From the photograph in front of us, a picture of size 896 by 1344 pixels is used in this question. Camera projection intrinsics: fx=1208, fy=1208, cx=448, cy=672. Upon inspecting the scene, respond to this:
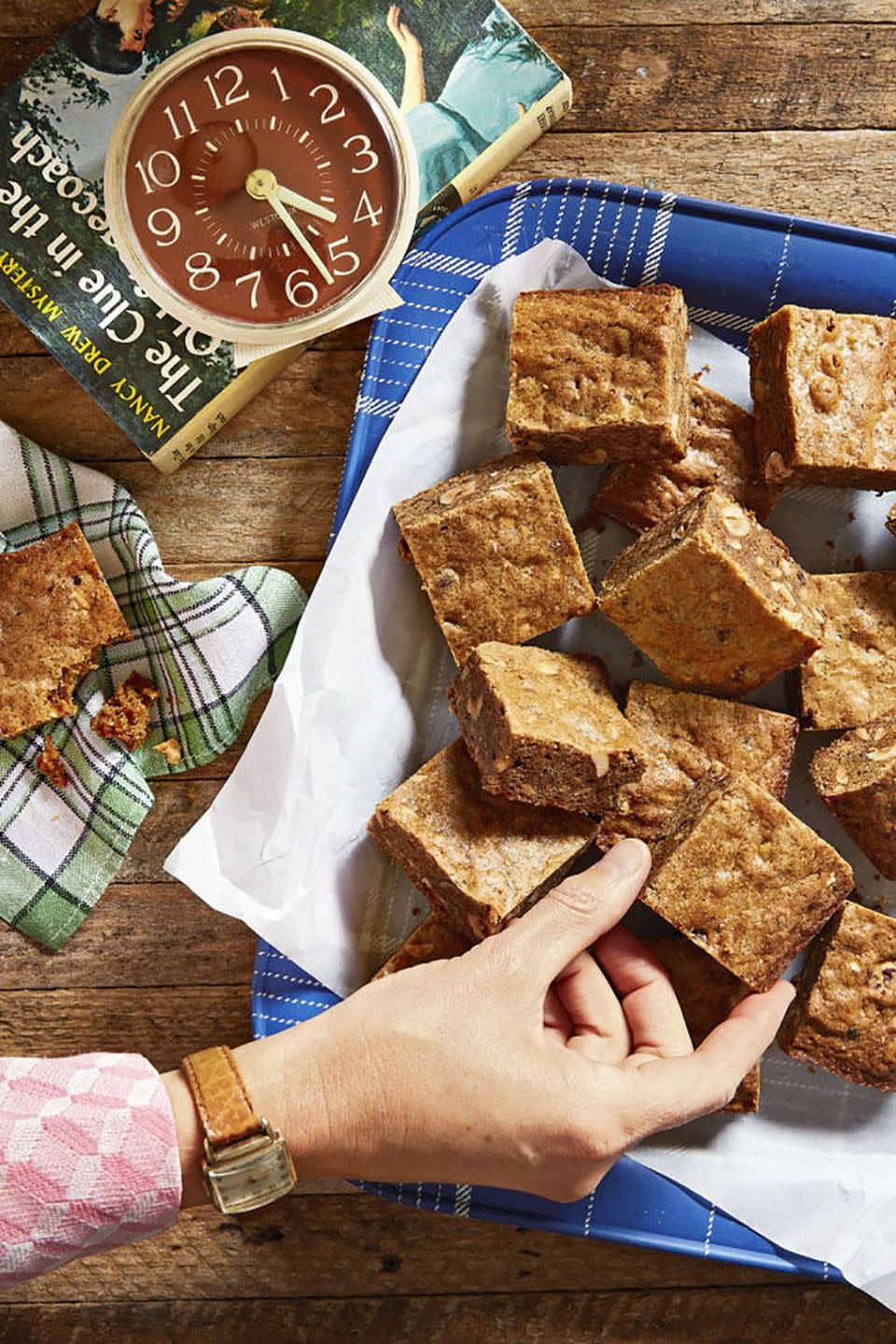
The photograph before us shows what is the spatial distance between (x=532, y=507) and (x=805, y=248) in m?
0.86

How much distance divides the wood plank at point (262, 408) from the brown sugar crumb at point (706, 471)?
2.25 ft

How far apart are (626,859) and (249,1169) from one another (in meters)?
0.97

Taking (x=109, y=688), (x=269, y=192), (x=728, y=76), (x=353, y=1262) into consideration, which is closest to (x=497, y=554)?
(x=269, y=192)

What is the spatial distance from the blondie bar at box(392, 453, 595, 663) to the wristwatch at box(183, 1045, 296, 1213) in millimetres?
1010

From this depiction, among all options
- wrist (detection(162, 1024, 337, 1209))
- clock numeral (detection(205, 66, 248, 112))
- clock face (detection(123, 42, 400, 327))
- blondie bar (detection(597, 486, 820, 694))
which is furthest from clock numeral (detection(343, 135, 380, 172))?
wrist (detection(162, 1024, 337, 1209))

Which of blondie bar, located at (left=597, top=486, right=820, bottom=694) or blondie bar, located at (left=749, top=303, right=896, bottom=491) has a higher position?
blondie bar, located at (left=749, top=303, right=896, bottom=491)

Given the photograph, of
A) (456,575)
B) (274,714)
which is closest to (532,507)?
(456,575)

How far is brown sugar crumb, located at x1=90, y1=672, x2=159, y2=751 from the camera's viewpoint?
2.90 m

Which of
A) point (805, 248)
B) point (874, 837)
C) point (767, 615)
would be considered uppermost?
point (805, 248)

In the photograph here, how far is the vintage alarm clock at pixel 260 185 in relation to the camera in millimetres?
2627

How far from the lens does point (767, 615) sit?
2.50 meters

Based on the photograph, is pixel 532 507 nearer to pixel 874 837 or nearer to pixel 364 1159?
pixel 874 837

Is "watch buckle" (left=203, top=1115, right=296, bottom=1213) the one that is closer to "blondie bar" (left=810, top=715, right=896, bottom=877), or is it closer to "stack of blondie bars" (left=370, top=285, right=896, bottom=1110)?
"stack of blondie bars" (left=370, top=285, right=896, bottom=1110)

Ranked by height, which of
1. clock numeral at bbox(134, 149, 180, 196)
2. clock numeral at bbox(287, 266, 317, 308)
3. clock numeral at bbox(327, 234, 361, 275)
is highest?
clock numeral at bbox(134, 149, 180, 196)
